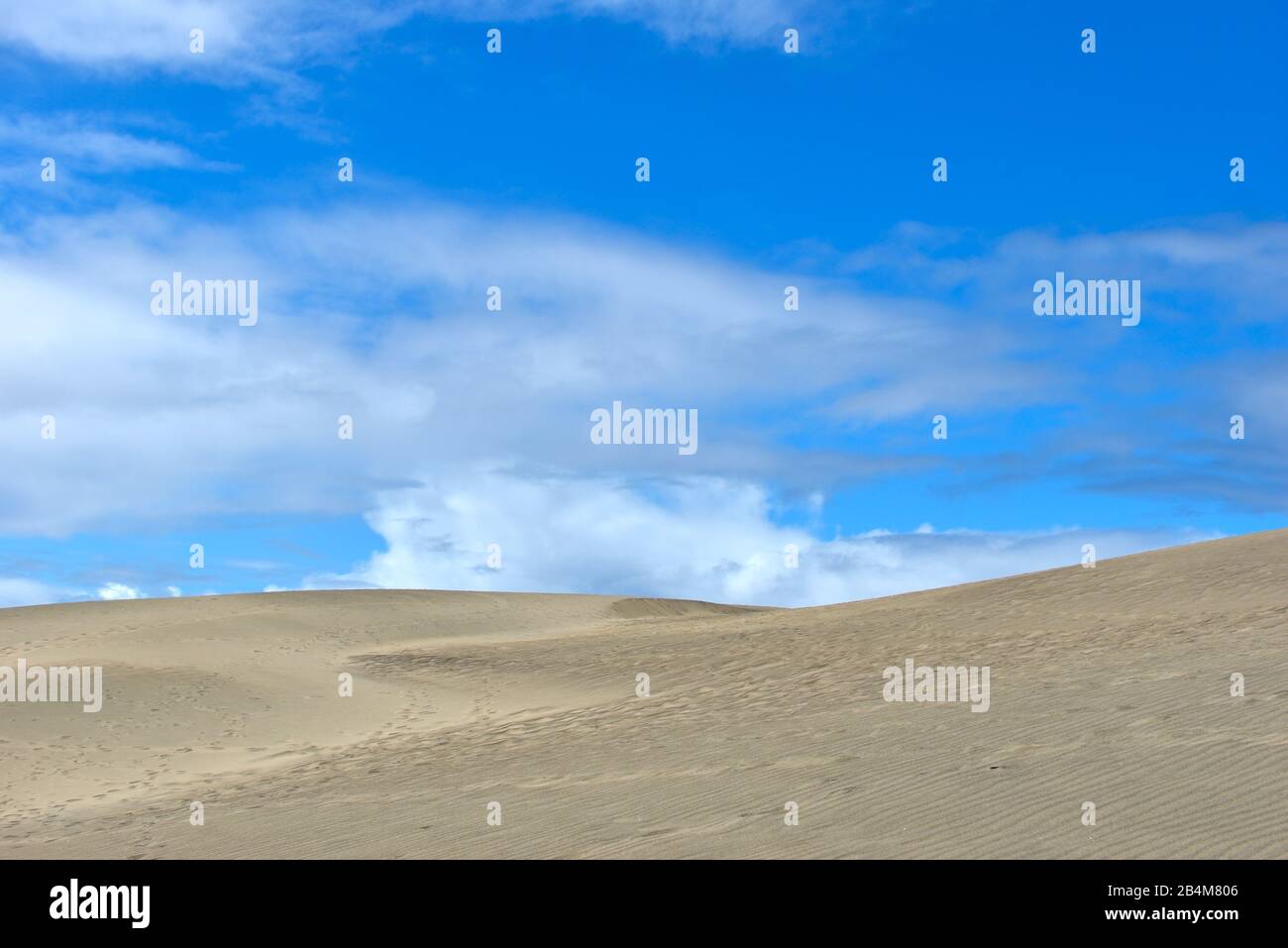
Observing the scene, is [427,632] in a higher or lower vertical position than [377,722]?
higher

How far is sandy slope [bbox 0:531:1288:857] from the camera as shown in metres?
8.78

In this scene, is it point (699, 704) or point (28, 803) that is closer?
point (28, 803)

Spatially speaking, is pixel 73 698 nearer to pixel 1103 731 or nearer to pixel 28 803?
pixel 28 803

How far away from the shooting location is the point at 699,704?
58.3ft

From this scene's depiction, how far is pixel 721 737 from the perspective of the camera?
14047 millimetres

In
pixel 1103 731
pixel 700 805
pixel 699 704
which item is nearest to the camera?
pixel 700 805

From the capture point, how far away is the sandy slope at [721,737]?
8781 mm

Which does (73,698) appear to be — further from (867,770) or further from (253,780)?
(867,770)
